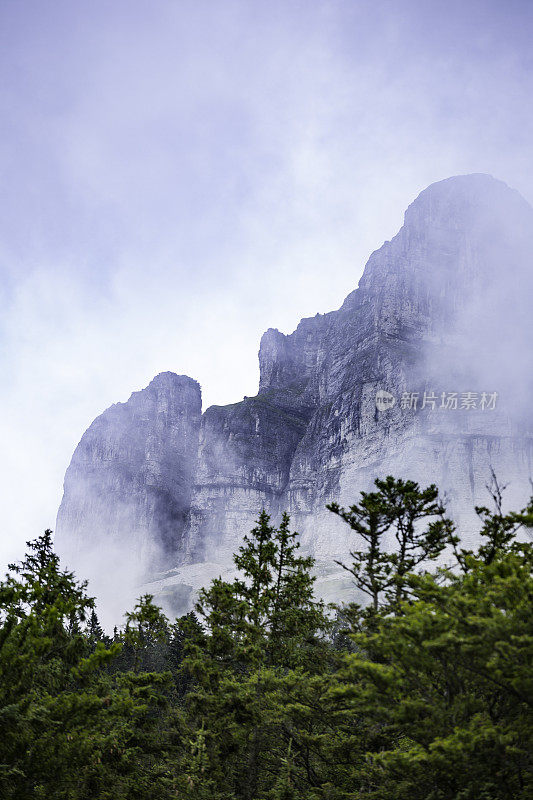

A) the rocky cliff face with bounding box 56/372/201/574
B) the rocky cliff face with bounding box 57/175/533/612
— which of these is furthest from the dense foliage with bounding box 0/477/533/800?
the rocky cliff face with bounding box 56/372/201/574

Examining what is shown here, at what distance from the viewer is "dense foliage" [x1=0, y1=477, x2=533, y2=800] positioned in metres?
7.82

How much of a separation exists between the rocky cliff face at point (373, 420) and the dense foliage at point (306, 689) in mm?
98602

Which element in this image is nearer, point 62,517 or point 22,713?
point 22,713

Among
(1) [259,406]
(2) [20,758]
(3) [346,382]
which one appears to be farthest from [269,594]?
(1) [259,406]

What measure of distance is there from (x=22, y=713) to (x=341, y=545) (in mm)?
127046

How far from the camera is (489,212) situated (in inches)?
6535

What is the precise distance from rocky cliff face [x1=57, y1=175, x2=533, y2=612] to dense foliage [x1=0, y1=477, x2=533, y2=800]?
98.6m

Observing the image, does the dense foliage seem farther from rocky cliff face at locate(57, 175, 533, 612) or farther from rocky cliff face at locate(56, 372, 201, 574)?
rocky cliff face at locate(56, 372, 201, 574)

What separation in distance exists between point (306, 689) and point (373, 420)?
12838 cm

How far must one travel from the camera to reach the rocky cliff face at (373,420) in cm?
12412

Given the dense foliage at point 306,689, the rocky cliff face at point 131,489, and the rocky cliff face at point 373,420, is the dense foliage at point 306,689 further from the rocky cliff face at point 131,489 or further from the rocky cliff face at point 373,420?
the rocky cliff face at point 131,489

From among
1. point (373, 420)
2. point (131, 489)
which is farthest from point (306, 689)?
point (131, 489)

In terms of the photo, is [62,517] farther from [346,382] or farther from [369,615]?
[369,615]

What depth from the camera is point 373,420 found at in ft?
452
